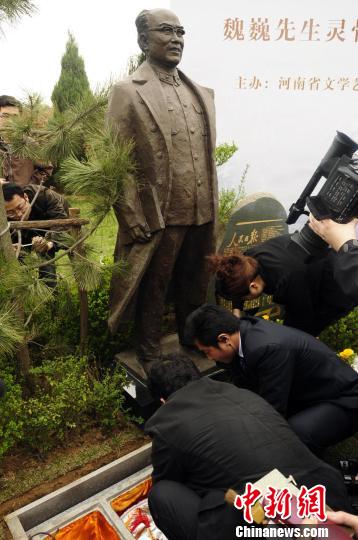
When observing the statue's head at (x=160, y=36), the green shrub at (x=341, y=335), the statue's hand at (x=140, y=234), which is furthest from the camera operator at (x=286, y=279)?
the statue's head at (x=160, y=36)

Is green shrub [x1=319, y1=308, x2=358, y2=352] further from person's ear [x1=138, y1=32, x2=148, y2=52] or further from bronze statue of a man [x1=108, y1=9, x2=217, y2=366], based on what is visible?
person's ear [x1=138, y1=32, x2=148, y2=52]

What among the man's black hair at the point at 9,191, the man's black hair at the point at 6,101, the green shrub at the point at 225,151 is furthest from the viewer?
the green shrub at the point at 225,151

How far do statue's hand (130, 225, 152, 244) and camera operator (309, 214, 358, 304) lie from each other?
1.05m

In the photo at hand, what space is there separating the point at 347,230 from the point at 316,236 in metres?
0.30

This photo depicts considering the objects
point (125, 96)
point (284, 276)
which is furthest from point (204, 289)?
point (125, 96)

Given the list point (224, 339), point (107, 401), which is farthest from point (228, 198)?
point (224, 339)

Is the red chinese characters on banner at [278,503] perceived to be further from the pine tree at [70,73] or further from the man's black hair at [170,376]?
the pine tree at [70,73]

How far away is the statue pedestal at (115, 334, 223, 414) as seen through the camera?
111 inches

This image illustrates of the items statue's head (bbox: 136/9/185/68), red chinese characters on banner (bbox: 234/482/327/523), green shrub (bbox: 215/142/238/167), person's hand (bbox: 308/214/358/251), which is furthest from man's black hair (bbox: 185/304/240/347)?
green shrub (bbox: 215/142/238/167)

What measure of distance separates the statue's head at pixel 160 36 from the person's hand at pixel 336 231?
1.36m

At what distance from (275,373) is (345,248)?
27.8 inches

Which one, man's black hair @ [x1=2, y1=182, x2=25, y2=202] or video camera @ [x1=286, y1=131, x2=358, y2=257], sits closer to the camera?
video camera @ [x1=286, y1=131, x2=358, y2=257]

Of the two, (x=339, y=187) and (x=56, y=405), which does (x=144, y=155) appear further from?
(x=56, y=405)

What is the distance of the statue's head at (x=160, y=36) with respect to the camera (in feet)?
7.88
